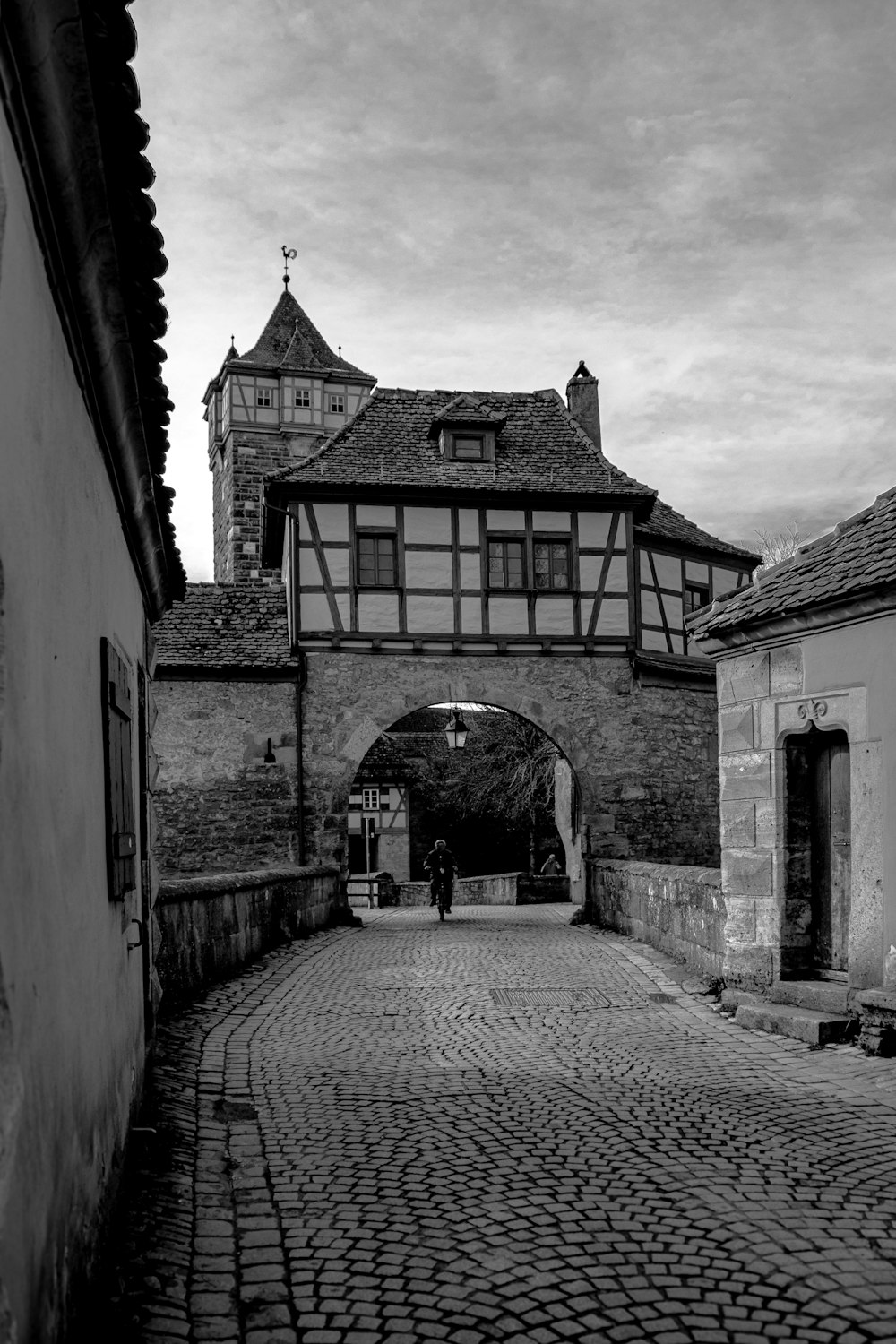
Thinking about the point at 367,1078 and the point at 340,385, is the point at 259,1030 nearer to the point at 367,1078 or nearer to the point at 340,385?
the point at 367,1078

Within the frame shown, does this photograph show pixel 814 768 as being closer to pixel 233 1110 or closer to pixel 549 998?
pixel 549 998

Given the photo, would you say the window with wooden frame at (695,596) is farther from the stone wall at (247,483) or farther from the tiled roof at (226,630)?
the stone wall at (247,483)

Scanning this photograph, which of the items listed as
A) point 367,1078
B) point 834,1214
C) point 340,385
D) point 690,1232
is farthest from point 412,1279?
point 340,385

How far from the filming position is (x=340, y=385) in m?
39.9

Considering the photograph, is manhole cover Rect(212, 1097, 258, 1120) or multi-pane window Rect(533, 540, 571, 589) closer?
manhole cover Rect(212, 1097, 258, 1120)

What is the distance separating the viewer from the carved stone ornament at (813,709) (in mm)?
8562

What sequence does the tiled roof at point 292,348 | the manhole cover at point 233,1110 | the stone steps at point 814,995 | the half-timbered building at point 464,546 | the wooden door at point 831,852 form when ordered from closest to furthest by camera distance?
the manhole cover at point 233,1110 < the stone steps at point 814,995 < the wooden door at point 831,852 < the half-timbered building at point 464,546 < the tiled roof at point 292,348

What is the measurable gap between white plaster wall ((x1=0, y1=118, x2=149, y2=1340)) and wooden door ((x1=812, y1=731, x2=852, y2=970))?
5709mm

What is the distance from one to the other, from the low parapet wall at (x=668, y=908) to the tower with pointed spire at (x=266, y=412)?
68.5ft

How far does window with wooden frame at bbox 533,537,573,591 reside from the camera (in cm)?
2228

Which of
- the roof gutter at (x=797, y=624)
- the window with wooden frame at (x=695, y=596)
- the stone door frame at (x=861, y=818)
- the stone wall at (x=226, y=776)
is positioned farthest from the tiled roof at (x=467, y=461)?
the stone door frame at (x=861, y=818)

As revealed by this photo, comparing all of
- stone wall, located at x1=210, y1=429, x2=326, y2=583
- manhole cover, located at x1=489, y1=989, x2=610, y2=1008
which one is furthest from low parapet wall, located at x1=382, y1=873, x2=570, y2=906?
manhole cover, located at x1=489, y1=989, x2=610, y2=1008

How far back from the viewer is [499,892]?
28.8 m

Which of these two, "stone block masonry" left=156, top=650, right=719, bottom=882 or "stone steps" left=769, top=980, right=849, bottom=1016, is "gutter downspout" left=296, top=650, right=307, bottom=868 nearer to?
"stone block masonry" left=156, top=650, right=719, bottom=882
